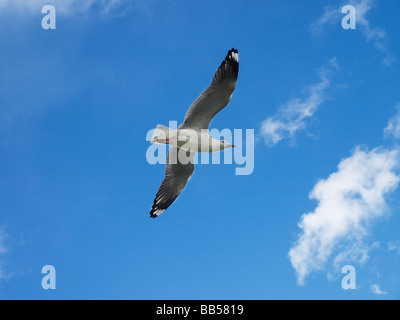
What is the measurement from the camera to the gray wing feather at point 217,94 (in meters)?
4.44

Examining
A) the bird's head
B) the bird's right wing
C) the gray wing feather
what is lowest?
the bird's right wing

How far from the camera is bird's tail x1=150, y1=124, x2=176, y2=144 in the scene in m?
4.63

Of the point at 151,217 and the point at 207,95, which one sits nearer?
the point at 207,95

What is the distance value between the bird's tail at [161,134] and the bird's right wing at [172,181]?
1.43 ft

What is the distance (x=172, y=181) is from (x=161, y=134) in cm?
76

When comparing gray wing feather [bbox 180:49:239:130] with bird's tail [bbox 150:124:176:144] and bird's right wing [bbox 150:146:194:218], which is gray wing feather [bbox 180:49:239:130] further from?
bird's right wing [bbox 150:146:194:218]

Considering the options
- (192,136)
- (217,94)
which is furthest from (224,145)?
(217,94)

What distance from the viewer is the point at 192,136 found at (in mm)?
4695

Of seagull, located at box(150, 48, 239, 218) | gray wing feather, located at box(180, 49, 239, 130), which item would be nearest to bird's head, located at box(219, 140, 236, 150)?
seagull, located at box(150, 48, 239, 218)

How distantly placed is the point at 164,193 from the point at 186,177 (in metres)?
0.35

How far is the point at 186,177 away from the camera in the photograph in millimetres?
5133

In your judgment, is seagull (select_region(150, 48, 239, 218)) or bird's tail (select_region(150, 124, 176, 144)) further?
bird's tail (select_region(150, 124, 176, 144))
